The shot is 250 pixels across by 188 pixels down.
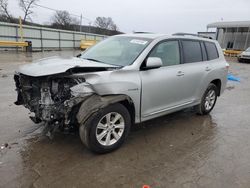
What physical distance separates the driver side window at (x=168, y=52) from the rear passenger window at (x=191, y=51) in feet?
0.79

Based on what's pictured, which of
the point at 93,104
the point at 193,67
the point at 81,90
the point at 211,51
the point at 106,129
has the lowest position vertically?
the point at 106,129

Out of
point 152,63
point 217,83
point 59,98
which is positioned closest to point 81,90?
point 59,98

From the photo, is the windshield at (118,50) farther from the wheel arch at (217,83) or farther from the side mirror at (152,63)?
the wheel arch at (217,83)

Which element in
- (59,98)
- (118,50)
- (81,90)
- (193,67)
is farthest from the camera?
(193,67)

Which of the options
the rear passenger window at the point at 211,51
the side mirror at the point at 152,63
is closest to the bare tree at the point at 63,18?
the rear passenger window at the point at 211,51

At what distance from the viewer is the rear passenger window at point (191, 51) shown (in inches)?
177

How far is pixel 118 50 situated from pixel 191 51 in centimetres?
164

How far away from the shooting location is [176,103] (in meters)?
4.35

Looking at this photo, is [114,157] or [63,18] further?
[63,18]

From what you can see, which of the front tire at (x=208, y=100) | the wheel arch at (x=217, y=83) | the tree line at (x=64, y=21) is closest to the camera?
the front tire at (x=208, y=100)

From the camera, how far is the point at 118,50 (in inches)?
161

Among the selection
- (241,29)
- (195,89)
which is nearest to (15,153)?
(195,89)

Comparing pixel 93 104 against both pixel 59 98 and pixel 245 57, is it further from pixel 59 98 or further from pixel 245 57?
pixel 245 57

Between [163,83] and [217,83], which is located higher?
[163,83]
